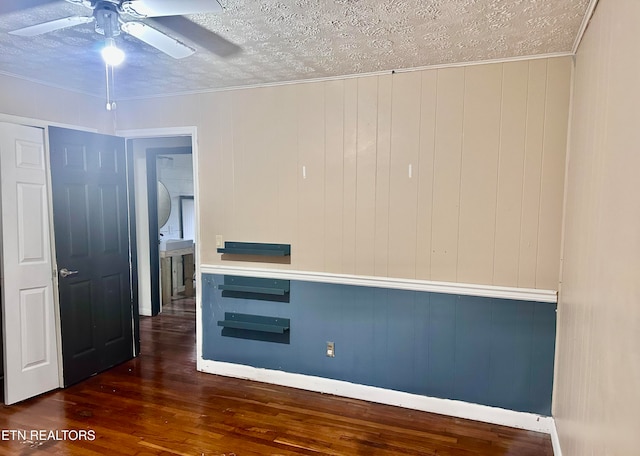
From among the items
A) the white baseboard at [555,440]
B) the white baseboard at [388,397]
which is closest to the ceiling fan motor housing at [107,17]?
the white baseboard at [388,397]

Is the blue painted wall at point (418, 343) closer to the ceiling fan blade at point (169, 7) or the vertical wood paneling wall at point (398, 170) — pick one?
the vertical wood paneling wall at point (398, 170)

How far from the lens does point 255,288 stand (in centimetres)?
331

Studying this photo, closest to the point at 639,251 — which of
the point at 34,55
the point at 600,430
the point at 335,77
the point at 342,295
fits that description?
the point at 600,430

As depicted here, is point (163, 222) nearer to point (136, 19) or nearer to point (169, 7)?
point (136, 19)

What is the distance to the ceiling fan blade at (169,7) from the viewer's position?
61.8 inches

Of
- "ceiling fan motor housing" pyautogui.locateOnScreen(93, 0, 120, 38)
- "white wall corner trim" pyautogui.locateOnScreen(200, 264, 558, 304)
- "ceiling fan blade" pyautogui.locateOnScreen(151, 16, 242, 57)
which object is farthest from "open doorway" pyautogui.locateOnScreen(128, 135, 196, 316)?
"ceiling fan motor housing" pyautogui.locateOnScreen(93, 0, 120, 38)

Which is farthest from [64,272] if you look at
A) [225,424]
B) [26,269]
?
[225,424]

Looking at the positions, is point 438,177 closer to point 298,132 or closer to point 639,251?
point 298,132

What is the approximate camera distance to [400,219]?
114 inches

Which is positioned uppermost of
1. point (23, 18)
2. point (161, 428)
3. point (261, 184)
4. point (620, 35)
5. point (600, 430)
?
point (23, 18)

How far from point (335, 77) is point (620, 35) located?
194 centimetres

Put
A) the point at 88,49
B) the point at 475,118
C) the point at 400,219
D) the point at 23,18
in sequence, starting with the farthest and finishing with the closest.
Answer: the point at 400,219
the point at 475,118
the point at 88,49
the point at 23,18

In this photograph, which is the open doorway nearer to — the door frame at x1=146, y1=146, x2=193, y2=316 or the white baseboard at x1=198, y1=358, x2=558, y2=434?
the door frame at x1=146, y1=146, x2=193, y2=316

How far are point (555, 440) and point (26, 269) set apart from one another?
12.5 feet
